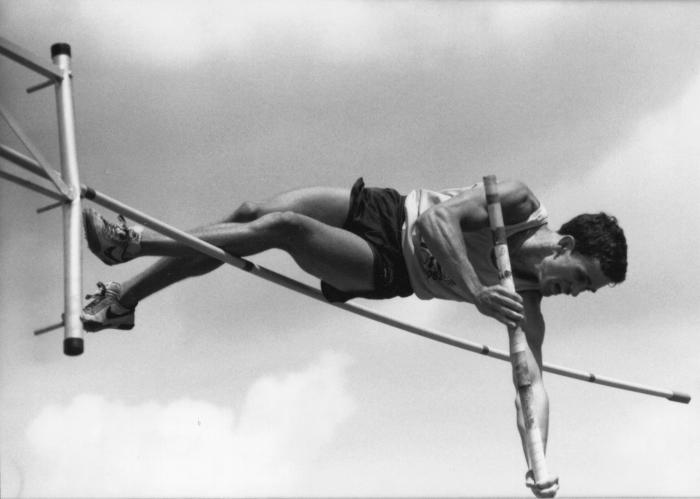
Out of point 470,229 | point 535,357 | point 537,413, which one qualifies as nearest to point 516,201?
point 470,229

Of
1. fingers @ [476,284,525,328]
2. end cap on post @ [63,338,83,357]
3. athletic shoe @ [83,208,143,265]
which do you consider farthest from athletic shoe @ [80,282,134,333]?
fingers @ [476,284,525,328]

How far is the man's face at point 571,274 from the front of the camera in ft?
24.8

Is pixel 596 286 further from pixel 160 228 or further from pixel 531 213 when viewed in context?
pixel 160 228

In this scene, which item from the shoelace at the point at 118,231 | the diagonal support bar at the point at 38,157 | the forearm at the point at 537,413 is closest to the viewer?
the diagonal support bar at the point at 38,157

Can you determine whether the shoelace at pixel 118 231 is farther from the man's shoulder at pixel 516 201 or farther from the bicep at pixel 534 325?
the bicep at pixel 534 325

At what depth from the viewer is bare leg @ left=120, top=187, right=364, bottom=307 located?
7.41m

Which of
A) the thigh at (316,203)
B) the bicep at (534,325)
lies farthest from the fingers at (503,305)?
the thigh at (316,203)

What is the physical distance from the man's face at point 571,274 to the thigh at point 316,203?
1.27 metres

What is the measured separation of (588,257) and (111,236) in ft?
8.78

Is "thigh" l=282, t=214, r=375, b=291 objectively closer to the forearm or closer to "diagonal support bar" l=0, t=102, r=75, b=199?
the forearm

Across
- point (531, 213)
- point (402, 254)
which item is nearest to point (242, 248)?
point (402, 254)

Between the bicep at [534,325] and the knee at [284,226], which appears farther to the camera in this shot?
the bicep at [534,325]

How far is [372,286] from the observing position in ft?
26.2

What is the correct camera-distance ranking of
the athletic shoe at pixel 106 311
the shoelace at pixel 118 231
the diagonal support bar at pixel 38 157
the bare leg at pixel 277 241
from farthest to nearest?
the athletic shoe at pixel 106 311 < the bare leg at pixel 277 241 < the shoelace at pixel 118 231 < the diagonal support bar at pixel 38 157
